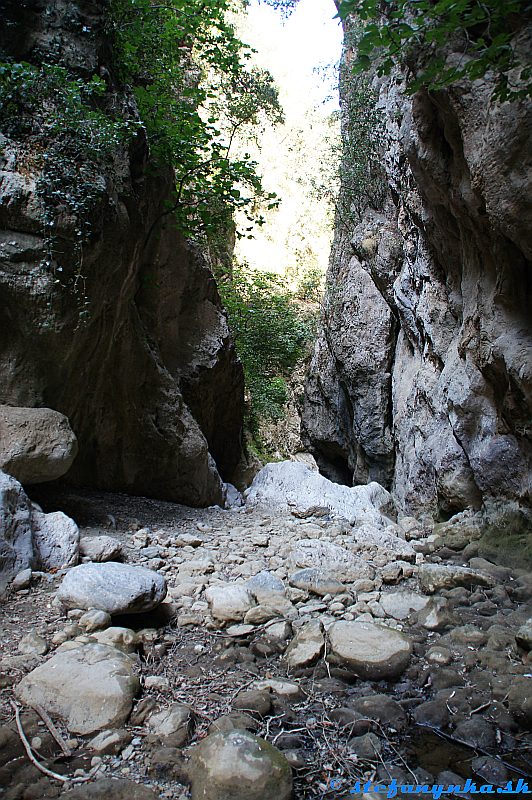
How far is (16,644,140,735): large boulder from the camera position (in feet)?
6.55

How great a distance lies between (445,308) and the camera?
6.99m

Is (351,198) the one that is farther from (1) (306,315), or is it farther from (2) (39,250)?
(2) (39,250)

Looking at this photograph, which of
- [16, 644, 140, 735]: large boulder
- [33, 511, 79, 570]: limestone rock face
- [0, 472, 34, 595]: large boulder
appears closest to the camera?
[16, 644, 140, 735]: large boulder

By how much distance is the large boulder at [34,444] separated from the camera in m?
3.91

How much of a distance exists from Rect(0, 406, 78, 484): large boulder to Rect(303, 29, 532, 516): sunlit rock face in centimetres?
401

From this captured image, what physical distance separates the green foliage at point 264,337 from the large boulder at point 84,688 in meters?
11.1

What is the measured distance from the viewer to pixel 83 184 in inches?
173

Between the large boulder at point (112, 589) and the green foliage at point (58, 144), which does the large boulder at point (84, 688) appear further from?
the green foliage at point (58, 144)

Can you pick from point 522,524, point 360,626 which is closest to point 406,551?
point 522,524

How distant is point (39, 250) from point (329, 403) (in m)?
10.0

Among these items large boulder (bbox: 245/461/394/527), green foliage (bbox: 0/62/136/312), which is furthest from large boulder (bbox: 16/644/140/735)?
large boulder (bbox: 245/461/394/527)

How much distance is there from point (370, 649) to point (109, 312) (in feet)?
14.3

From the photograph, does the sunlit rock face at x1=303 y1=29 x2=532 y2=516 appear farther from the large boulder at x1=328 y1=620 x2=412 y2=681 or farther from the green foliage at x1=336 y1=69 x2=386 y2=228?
the large boulder at x1=328 y1=620 x2=412 y2=681

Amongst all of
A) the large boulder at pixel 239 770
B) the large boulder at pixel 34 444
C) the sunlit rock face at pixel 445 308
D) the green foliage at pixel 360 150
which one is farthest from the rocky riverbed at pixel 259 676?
the green foliage at pixel 360 150
